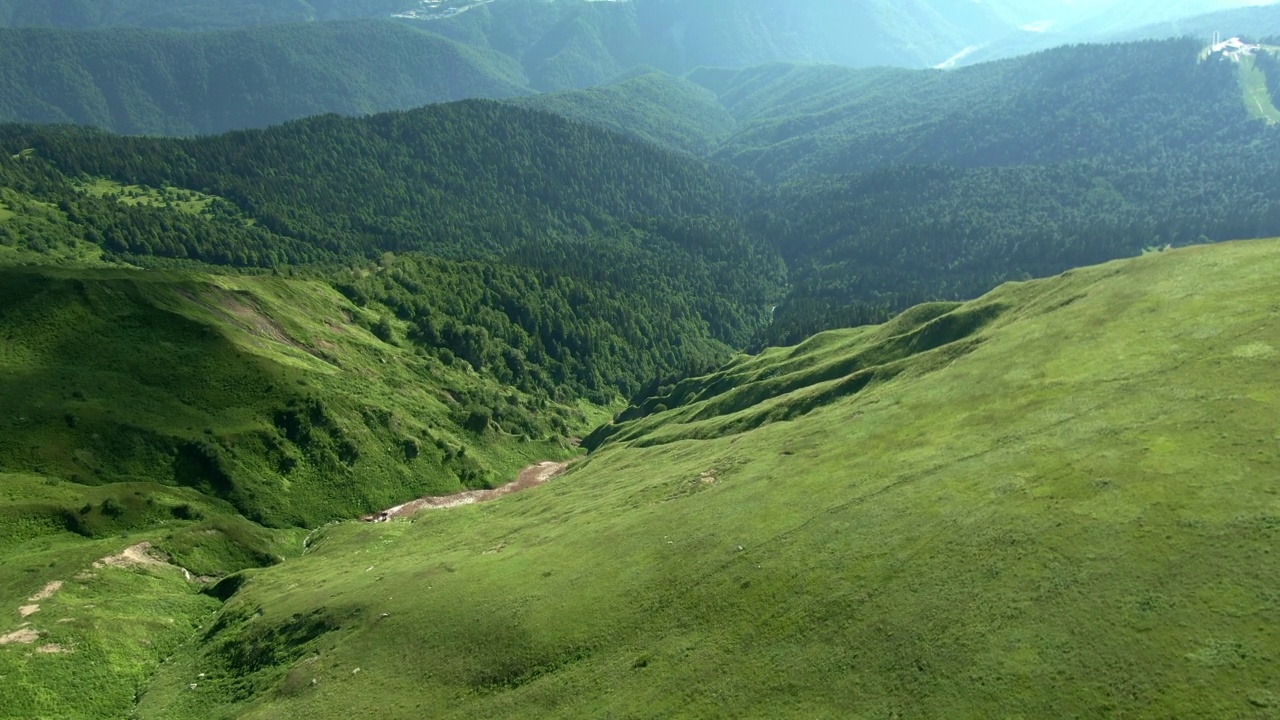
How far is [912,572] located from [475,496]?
412 feet

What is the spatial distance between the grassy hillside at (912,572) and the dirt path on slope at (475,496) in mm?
47546

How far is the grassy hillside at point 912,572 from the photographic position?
43.4 m

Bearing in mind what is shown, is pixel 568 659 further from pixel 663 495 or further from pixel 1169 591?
pixel 1169 591

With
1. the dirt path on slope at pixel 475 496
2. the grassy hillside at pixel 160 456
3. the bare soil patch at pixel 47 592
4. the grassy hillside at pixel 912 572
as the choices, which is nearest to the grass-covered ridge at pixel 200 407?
the grassy hillside at pixel 160 456

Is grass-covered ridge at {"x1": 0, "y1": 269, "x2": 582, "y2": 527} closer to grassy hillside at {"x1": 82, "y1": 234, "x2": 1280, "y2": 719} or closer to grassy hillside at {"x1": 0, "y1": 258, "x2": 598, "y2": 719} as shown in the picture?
grassy hillside at {"x1": 0, "y1": 258, "x2": 598, "y2": 719}

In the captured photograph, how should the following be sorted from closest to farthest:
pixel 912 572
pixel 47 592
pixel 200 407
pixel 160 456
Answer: pixel 912 572 < pixel 47 592 < pixel 160 456 < pixel 200 407

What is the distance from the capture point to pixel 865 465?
73.8 metres

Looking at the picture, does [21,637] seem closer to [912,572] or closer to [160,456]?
[160,456]

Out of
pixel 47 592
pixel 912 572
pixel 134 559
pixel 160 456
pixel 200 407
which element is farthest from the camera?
pixel 200 407

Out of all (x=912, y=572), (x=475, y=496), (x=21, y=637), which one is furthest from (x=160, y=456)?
(x=912, y=572)

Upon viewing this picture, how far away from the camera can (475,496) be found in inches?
6506

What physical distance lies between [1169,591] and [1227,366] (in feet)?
102

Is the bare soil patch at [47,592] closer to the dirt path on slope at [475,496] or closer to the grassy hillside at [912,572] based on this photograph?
the grassy hillside at [912,572]

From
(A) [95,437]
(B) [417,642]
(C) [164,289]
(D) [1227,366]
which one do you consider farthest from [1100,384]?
(C) [164,289]
